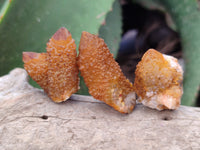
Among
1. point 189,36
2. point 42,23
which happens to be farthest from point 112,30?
point 189,36

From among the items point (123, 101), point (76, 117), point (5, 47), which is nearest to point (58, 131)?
point (76, 117)

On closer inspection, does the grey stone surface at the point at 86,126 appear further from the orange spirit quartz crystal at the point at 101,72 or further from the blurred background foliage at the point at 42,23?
the blurred background foliage at the point at 42,23

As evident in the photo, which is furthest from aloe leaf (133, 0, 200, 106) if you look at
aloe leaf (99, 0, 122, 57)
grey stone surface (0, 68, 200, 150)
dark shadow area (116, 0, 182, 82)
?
grey stone surface (0, 68, 200, 150)

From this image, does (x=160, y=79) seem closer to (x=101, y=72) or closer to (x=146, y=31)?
(x=101, y=72)

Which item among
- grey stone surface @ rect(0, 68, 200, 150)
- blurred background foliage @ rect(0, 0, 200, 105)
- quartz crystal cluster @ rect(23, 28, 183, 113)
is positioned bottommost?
grey stone surface @ rect(0, 68, 200, 150)

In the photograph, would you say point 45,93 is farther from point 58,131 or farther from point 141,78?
point 141,78

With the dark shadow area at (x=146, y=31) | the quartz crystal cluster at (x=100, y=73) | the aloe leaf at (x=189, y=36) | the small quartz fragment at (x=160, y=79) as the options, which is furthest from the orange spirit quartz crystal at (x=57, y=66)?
the aloe leaf at (x=189, y=36)

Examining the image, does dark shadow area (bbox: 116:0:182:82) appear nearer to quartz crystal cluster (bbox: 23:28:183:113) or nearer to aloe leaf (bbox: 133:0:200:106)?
aloe leaf (bbox: 133:0:200:106)
